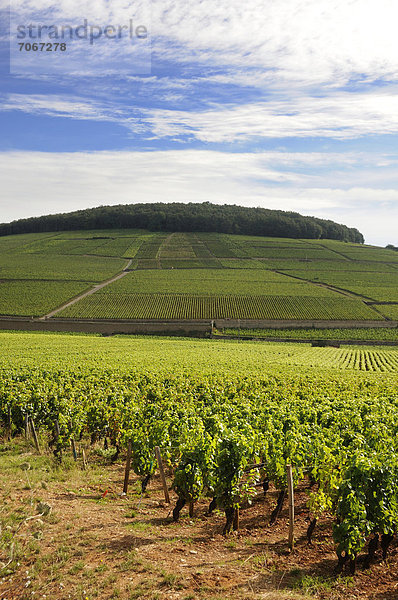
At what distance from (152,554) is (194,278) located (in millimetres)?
96872

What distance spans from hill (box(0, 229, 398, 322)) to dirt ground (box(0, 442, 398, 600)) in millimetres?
65221

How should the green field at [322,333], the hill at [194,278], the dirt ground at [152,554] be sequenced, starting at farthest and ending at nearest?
the hill at [194,278] < the green field at [322,333] < the dirt ground at [152,554]

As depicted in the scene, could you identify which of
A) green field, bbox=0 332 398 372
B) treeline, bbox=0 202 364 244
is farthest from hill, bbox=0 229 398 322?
green field, bbox=0 332 398 372

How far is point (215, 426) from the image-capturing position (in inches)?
440

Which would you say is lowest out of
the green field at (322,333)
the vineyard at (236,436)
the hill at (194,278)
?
the green field at (322,333)

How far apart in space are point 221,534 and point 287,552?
1592mm

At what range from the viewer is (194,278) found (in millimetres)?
104688

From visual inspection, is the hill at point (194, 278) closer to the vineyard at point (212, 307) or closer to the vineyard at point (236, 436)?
the vineyard at point (212, 307)

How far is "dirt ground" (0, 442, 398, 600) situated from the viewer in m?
7.32

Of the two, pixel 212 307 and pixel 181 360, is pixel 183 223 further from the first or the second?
pixel 181 360

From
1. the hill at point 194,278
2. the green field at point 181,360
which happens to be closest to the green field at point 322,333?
the hill at point 194,278

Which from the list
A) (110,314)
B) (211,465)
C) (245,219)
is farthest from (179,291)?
(245,219)

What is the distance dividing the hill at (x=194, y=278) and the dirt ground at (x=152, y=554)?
6522 centimetres

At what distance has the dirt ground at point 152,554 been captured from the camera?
732 centimetres
